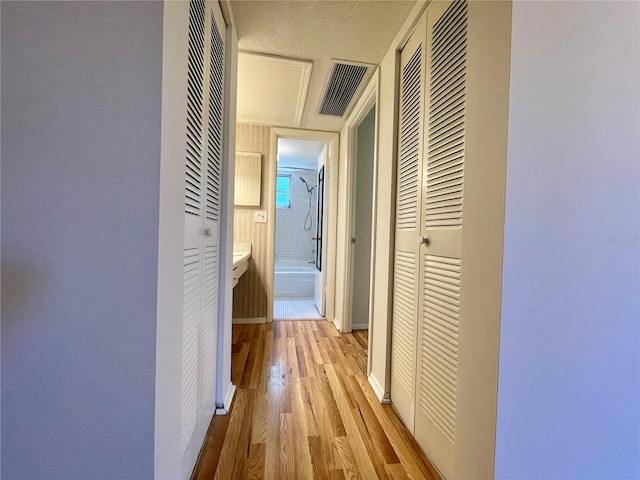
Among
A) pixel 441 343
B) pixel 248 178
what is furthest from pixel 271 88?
pixel 441 343

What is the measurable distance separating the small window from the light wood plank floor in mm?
3336

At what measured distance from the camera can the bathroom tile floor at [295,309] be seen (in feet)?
10.7

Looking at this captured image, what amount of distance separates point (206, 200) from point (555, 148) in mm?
1207

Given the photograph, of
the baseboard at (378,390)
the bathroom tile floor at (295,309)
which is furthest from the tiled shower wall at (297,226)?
the baseboard at (378,390)

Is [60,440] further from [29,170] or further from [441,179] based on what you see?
[441,179]

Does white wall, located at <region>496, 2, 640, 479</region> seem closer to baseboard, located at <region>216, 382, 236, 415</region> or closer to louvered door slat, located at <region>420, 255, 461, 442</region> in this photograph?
louvered door slat, located at <region>420, 255, 461, 442</region>

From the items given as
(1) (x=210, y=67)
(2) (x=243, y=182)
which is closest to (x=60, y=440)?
(1) (x=210, y=67)

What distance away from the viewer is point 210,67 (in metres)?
1.13

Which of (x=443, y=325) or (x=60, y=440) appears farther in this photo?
(x=443, y=325)

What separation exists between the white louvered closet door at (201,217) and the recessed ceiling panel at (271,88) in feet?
1.68

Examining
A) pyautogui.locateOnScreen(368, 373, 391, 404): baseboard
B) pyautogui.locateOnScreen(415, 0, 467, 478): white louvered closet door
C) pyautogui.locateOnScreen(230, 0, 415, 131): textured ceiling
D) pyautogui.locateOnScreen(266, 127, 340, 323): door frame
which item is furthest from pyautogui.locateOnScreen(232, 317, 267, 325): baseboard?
pyautogui.locateOnScreen(230, 0, 415, 131): textured ceiling

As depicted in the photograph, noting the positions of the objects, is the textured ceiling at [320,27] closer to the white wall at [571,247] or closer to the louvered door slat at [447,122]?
the louvered door slat at [447,122]

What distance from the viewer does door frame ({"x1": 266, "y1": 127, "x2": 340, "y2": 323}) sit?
2.91m

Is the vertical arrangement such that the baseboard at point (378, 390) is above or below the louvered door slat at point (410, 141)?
below
